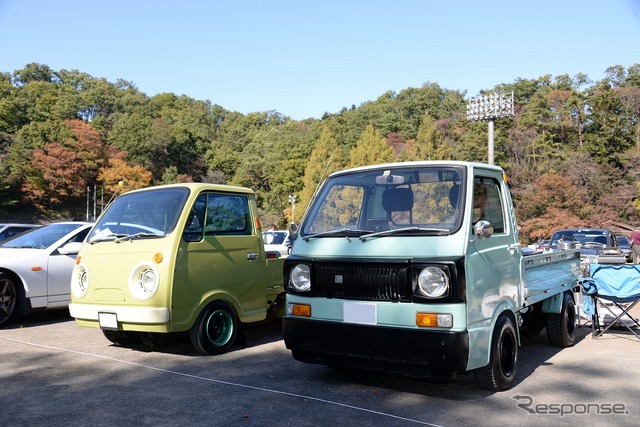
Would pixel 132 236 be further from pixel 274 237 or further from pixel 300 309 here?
pixel 274 237

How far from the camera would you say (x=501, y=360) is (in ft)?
16.1

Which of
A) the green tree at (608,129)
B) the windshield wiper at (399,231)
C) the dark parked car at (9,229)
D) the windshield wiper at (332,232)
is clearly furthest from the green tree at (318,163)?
the windshield wiper at (399,231)

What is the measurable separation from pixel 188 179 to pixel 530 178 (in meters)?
46.5

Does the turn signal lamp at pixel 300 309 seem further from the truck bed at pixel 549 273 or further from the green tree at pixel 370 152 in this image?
the green tree at pixel 370 152

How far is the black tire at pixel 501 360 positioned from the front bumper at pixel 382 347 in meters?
0.58

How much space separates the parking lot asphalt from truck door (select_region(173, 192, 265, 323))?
2.26 feet

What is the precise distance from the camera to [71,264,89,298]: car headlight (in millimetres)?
6473

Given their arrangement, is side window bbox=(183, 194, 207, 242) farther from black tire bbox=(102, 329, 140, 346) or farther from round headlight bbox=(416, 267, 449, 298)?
round headlight bbox=(416, 267, 449, 298)

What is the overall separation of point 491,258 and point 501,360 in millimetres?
957

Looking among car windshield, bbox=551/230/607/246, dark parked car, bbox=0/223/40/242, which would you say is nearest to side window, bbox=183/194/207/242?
dark parked car, bbox=0/223/40/242

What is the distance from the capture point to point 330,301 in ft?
15.6

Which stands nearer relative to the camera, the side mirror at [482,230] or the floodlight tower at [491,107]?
the side mirror at [482,230]

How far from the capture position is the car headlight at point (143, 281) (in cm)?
593

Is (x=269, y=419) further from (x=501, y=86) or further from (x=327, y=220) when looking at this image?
(x=501, y=86)
